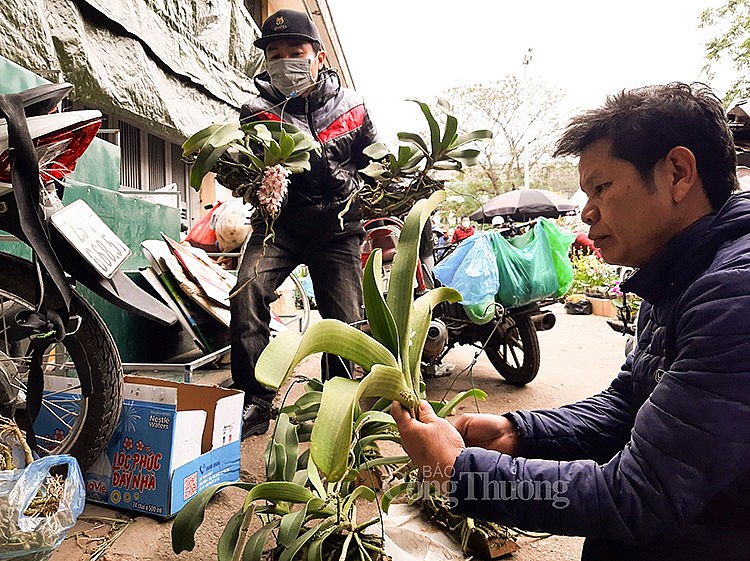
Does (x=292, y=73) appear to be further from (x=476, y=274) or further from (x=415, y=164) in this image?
(x=476, y=274)

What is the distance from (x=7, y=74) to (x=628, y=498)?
323 centimetres

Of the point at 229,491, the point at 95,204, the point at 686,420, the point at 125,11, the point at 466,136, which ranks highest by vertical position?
the point at 125,11

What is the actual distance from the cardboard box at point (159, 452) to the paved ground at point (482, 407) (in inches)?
3.1

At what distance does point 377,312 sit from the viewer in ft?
3.74

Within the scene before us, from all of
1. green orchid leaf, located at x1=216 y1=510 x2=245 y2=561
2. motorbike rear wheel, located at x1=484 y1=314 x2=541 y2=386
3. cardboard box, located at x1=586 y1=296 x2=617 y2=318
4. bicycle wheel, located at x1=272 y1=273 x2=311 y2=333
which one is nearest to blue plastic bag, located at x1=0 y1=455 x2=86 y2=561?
green orchid leaf, located at x1=216 y1=510 x2=245 y2=561

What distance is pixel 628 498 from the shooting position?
34.2 inches

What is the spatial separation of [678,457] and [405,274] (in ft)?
1.98

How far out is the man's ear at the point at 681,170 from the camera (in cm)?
101

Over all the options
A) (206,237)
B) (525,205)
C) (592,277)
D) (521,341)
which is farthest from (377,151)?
(525,205)

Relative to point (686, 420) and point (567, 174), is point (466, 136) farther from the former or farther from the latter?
point (567, 174)

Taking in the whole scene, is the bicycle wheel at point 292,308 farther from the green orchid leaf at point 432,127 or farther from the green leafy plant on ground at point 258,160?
the green orchid leaf at point 432,127

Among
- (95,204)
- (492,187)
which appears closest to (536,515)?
(95,204)

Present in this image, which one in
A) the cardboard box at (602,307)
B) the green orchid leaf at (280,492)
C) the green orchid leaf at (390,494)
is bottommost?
the cardboard box at (602,307)

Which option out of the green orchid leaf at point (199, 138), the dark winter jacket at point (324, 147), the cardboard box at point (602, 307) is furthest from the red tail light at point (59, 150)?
the cardboard box at point (602, 307)
